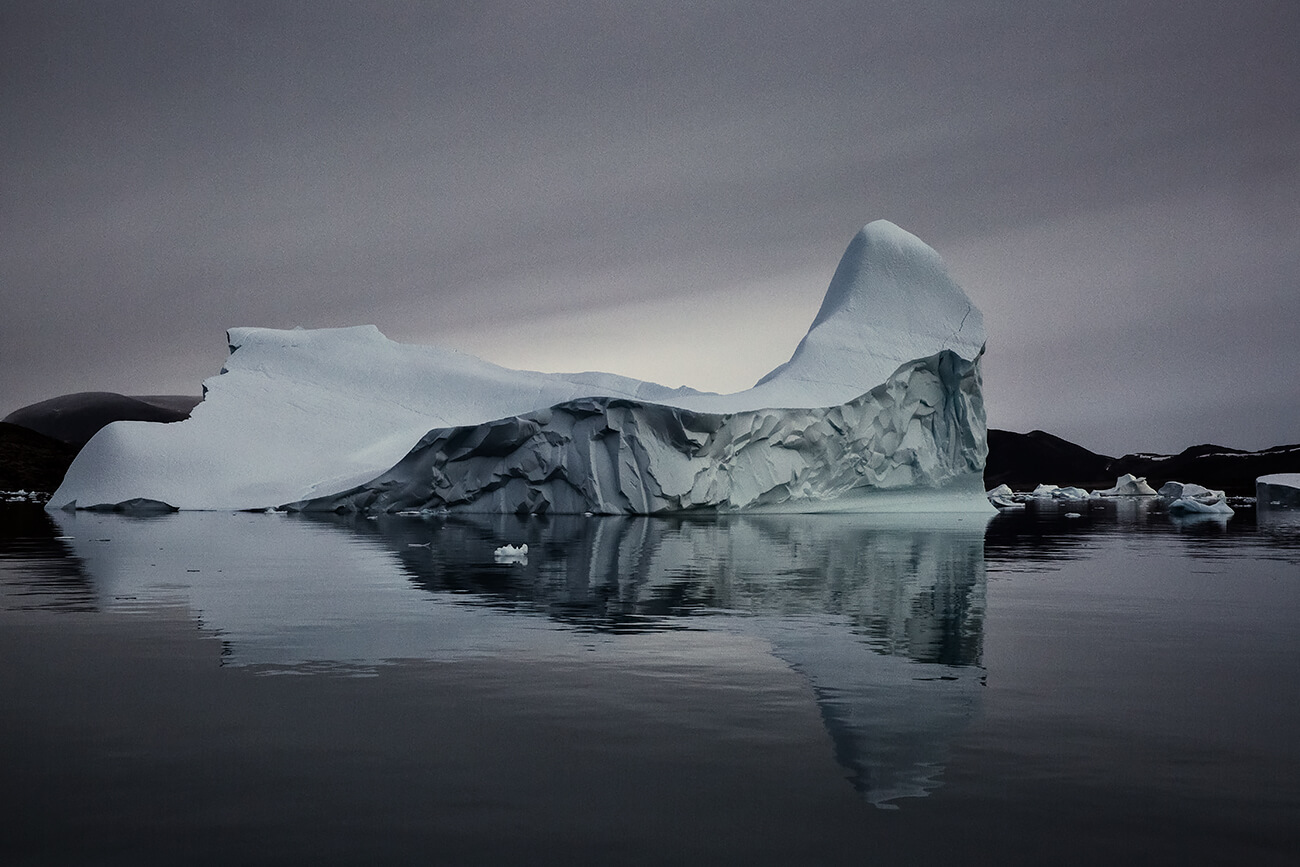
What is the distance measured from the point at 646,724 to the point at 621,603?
4440mm

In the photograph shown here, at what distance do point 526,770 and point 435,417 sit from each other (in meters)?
42.9

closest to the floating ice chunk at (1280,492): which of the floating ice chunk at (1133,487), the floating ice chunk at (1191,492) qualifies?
the floating ice chunk at (1191,492)

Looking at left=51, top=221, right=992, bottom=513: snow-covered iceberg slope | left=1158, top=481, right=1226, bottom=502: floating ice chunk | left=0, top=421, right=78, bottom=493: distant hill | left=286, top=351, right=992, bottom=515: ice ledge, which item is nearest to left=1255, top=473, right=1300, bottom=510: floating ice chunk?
left=1158, top=481, right=1226, bottom=502: floating ice chunk

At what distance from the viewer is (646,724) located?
176 inches

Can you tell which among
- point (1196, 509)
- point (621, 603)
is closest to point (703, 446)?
point (621, 603)

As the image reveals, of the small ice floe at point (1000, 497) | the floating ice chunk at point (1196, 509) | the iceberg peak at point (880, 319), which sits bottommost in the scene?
the floating ice chunk at point (1196, 509)

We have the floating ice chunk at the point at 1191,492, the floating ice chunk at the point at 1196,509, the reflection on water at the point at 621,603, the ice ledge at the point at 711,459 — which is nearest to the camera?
the reflection on water at the point at 621,603

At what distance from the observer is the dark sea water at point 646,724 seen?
3.13 meters

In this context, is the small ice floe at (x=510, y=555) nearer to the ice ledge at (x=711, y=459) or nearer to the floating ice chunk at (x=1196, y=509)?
the ice ledge at (x=711, y=459)

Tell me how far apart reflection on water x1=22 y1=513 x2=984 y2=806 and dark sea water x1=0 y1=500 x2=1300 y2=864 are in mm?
48

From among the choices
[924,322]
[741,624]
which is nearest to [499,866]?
[741,624]

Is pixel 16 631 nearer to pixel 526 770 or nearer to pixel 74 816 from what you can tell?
pixel 74 816

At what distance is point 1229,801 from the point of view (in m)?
3.47

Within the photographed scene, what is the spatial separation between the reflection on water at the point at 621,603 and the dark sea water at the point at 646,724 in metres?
0.05
